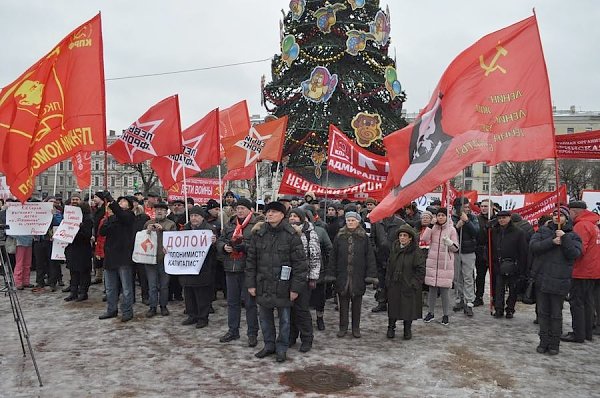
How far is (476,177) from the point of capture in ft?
301

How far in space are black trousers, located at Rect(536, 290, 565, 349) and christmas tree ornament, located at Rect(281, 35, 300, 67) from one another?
2422 centimetres

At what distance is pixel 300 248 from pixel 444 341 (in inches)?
111

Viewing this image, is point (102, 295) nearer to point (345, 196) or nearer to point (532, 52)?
point (345, 196)

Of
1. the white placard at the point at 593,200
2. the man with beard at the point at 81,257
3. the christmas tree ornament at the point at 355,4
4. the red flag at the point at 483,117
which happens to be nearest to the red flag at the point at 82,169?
the man with beard at the point at 81,257

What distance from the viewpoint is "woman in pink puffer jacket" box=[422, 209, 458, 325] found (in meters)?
8.45

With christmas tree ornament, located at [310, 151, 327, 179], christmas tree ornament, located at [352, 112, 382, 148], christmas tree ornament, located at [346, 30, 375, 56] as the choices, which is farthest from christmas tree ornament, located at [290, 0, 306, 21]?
christmas tree ornament, located at [310, 151, 327, 179]

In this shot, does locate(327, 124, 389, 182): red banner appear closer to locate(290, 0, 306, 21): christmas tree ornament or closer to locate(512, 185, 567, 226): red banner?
locate(512, 185, 567, 226): red banner

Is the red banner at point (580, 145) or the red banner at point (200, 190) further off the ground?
the red banner at point (580, 145)

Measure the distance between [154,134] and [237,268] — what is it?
12.3 feet

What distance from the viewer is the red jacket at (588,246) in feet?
24.0

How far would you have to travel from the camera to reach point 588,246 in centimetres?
739

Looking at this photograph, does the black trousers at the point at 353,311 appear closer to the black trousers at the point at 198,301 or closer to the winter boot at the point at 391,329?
the winter boot at the point at 391,329

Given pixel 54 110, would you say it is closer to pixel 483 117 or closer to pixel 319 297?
pixel 319 297

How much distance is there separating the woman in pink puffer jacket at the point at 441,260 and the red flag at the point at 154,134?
502cm
